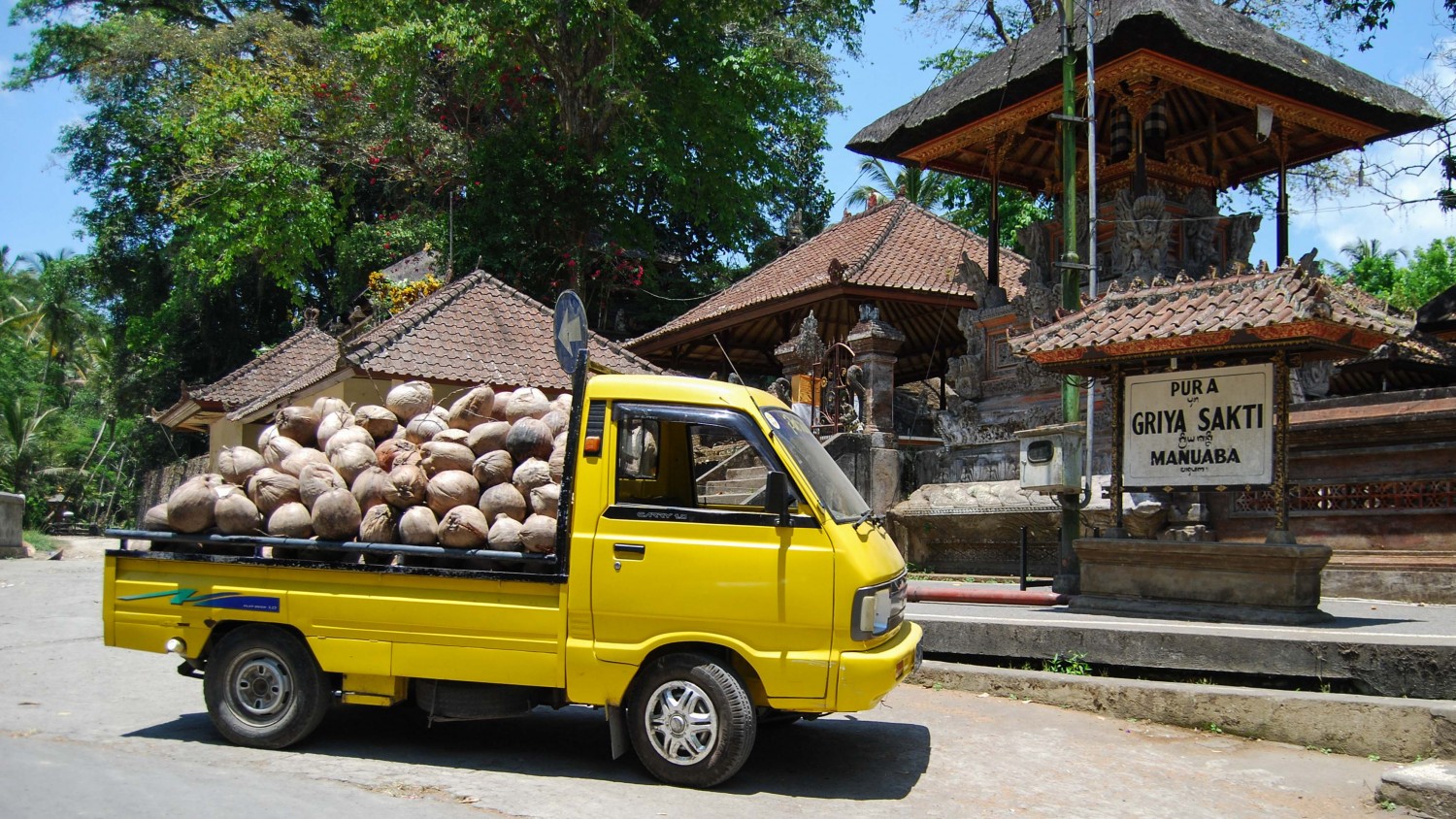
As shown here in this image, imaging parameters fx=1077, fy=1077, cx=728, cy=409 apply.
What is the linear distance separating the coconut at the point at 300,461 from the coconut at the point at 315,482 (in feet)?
0.37

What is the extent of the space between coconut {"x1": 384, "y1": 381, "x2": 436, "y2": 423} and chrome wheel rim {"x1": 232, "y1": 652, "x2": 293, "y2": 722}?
5.97 ft

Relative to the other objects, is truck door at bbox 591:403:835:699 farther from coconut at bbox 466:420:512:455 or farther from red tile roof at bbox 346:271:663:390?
red tile roof at bbox 346:271:663:390

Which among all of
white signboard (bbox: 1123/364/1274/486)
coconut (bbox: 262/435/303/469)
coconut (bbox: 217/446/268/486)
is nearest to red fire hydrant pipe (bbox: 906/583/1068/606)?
white signboard (bbox: 1123/364/1274/486)

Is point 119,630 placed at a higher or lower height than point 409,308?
lower

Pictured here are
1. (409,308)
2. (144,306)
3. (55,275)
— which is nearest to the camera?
(409,308)

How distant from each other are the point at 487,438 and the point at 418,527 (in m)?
0.77

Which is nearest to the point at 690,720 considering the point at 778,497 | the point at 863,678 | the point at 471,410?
the point at 863,678

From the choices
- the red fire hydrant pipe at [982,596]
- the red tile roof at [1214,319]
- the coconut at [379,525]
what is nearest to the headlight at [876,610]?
the coconut at [379,525]

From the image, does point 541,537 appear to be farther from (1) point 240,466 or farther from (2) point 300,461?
(1) point 240,466

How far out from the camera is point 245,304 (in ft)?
124

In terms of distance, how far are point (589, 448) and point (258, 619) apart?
7.51 feet

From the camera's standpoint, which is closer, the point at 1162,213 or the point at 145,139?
the point at 1162,213

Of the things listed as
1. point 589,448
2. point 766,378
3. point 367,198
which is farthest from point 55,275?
point 589,448

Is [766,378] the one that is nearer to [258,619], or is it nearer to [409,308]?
[409,308]
